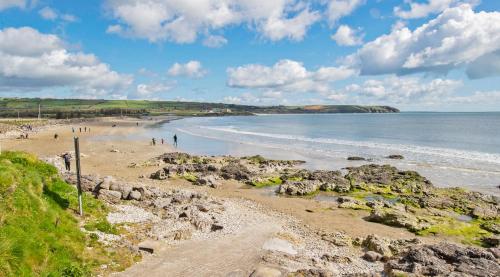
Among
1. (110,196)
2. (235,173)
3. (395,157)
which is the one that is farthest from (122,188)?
(395,157)

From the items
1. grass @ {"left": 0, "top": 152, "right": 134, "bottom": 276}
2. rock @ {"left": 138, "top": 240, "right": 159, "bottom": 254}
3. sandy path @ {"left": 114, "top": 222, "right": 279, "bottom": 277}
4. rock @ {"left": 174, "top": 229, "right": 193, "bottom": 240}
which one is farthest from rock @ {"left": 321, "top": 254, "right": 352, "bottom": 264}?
grass @ {"left": 0, "top": 152, "right": 134, "bottom": 276}

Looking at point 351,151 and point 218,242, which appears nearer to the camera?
point 218,242

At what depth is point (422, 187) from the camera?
33.3 m

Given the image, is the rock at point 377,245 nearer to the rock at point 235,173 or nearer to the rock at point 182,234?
the rock at point 182,234

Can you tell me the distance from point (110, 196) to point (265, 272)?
43.0 feet

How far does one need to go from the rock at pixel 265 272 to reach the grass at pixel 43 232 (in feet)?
16.6

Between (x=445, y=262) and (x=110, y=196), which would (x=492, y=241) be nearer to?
(x=445, y=262)

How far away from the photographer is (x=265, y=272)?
14.0 m

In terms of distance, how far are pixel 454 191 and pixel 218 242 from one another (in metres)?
23.5

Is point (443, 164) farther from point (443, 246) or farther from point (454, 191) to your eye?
point (443, 246)

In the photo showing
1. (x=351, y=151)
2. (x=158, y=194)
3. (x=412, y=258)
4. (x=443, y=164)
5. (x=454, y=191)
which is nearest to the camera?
(x=412, y=258)

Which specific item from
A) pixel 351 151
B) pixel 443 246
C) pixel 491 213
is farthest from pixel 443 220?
pixel 351 151

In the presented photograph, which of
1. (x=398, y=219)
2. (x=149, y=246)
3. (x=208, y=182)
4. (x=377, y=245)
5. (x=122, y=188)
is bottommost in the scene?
(x=208, y=182)

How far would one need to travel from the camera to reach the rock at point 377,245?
17.7 meters
